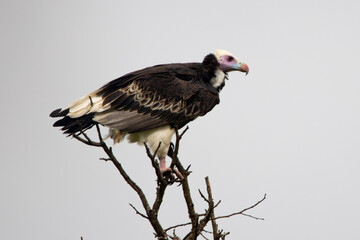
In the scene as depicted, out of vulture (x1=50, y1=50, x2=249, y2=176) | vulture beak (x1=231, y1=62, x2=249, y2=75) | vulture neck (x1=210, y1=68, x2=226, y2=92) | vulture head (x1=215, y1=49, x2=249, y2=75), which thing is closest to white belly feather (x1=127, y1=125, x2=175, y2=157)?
vulture (x1=50, y1=50, x2=249, y2=176)

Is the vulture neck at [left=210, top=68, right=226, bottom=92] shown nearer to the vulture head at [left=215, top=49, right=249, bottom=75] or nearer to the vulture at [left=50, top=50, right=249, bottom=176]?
the vulture at [left=50, top=50, right=249, bottom=176]

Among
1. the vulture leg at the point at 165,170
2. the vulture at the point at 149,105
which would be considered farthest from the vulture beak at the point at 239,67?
the vulture leg at the point at 165,170

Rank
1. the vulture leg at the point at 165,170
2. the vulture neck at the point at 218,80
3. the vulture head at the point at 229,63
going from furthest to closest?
the vulture head at the point at 229,63 → the vulture neck at the point at 218,80 → the vulture leg at the point at 165,170

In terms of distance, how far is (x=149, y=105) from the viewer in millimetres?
8797

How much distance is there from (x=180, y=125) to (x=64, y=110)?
1.81 metres

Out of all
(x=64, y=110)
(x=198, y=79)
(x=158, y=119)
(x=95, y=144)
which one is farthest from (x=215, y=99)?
(x=95, y=144)

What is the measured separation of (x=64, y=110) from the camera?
847 cm

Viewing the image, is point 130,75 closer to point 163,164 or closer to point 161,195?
point 163,164

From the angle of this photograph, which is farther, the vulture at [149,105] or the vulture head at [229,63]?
the vulture head at [229,63]

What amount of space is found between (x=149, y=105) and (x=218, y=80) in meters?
1.25

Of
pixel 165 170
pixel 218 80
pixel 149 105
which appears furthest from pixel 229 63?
pixel 165 170

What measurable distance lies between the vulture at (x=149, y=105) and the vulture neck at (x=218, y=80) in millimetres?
16

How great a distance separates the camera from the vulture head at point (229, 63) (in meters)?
9.63

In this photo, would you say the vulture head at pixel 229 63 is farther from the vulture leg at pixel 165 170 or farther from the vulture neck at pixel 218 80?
the vulture leg at pixel 165 170
